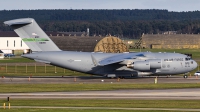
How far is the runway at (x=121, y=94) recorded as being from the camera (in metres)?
55.2

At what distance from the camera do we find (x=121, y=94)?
5806 centimetres

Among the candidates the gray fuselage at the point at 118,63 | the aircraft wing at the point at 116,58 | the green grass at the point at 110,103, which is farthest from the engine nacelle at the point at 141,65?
the green grass at the point at 110,103

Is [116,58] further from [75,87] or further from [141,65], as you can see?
[75,87]

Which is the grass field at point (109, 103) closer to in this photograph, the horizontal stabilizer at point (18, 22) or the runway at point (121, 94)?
the runway at point (121, 94)

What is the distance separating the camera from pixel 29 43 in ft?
261

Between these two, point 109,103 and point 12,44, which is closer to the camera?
point 109,103

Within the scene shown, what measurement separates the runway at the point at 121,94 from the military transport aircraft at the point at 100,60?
16043mm

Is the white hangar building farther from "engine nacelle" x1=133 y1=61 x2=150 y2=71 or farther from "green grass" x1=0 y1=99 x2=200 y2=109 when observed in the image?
"green grass" x1=0 y1=99 x2=200 y2=109

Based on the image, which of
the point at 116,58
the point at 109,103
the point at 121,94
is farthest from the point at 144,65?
the point at 109,103

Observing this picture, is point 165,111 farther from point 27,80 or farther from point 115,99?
point 27,80

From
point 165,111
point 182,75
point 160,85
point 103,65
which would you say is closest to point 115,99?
point 165,111

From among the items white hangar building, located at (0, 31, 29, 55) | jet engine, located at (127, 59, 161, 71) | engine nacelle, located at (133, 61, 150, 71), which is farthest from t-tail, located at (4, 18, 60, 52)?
white hangar building, located at (0, 31, 29, 55)

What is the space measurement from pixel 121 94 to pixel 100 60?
859 inches

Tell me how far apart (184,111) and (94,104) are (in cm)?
820
